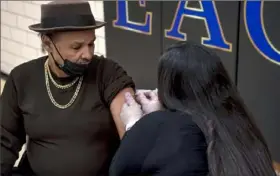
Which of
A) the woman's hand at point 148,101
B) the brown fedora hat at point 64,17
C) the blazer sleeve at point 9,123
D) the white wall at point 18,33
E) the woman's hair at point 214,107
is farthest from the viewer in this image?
the white wall at point 18,33

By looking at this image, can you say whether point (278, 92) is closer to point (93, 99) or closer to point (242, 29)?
point (242, 29)

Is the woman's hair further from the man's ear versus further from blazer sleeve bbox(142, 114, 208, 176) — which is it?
the man's ear

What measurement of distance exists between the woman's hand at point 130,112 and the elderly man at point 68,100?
0.28 ft

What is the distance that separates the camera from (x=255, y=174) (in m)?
1.55

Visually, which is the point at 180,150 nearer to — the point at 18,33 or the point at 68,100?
the point at 68,100

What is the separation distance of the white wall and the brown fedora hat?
2.70 meters

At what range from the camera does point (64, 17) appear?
2020mm

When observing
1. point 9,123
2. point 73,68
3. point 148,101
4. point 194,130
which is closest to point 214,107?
point 194,130

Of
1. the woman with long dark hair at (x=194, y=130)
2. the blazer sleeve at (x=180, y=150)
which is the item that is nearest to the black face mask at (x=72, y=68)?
the woman with long dark hair at (x=194, y=130)

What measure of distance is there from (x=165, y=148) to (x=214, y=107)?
206 mm

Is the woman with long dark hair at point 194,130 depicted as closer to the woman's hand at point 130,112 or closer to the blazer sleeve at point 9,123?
the woman's hand at point 130,112

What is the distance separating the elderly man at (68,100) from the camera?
2.04 meters

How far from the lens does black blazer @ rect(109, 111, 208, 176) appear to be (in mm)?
1560

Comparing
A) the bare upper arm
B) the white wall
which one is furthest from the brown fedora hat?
the white wall
